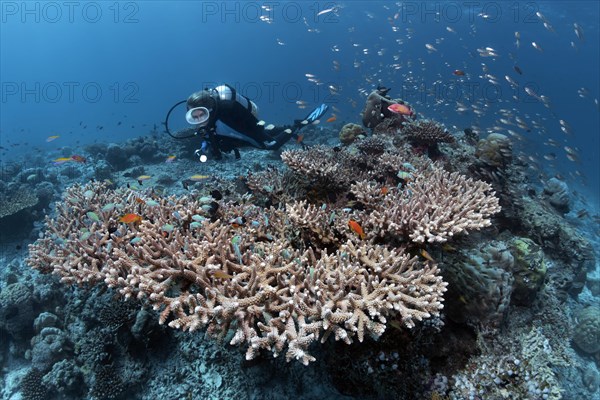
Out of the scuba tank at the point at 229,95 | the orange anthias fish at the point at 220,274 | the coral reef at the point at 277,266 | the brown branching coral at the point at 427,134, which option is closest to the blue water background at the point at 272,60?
the brown branching coral at the point at 427,134

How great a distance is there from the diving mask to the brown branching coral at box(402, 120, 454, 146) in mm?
4945

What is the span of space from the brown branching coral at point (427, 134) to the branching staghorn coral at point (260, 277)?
467cm

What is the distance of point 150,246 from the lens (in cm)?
383

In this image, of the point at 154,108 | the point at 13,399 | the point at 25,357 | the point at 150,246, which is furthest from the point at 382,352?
the point at 154,108

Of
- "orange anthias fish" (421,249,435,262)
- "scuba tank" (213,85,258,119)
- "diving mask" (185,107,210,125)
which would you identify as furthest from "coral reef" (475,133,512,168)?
"diving mask" (185,107,210,125)

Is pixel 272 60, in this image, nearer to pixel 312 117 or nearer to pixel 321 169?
pixel 312 117

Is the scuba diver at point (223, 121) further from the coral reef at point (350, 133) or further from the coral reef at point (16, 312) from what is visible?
the coral reef at point (16, 312)

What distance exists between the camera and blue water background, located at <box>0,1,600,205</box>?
4896 cm

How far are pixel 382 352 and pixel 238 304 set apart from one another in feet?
5.66

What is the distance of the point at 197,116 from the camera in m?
7.11

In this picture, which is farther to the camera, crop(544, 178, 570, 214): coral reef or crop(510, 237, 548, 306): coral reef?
crop(544, 178, 570, 214): coral reef

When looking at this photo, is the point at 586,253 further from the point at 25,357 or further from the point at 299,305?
the point at 25,357

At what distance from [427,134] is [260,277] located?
6.22 metres

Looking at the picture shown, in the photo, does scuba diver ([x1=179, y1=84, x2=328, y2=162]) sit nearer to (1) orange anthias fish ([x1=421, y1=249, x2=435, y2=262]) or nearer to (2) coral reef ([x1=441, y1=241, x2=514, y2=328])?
(1) orange anthias fish ([x1=421, y1=249, x2=435, y2=262])
